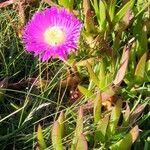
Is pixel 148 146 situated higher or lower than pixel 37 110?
lower

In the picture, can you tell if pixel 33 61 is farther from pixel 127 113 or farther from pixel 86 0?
pixel 127 113

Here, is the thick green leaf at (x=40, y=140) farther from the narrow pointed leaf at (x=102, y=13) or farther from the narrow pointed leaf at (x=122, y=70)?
the narrow pointed leaf at (x=102, y=13)

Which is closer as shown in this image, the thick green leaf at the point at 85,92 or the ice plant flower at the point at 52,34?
the ice plant flower at the point at 52,34

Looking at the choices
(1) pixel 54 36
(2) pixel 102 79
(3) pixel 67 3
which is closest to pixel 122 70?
(2) pixel 102 79

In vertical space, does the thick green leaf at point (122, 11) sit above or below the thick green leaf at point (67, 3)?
below

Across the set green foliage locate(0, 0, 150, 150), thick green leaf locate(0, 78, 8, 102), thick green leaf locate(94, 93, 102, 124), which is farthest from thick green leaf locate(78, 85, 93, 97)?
thick green leaf locate(0, 78, 8, 102)

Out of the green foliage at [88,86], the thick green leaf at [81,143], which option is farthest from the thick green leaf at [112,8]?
the thick green leaf at [81,143]

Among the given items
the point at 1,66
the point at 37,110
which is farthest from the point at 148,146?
the point at 1,66
